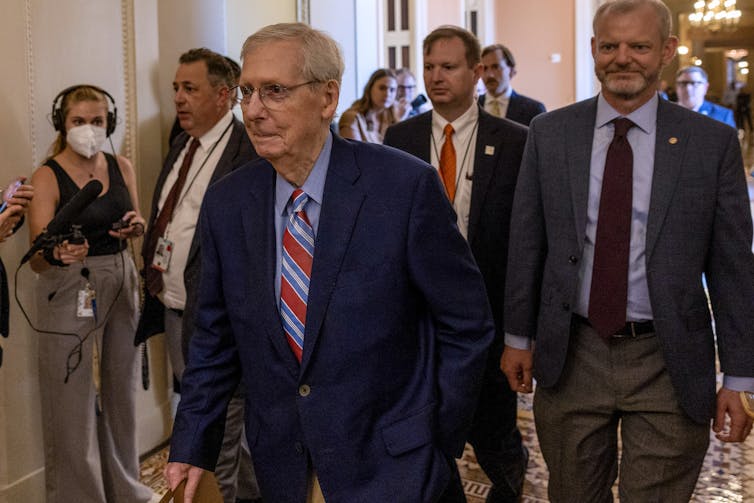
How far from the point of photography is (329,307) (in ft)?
5.58

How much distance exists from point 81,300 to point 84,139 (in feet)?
1.99

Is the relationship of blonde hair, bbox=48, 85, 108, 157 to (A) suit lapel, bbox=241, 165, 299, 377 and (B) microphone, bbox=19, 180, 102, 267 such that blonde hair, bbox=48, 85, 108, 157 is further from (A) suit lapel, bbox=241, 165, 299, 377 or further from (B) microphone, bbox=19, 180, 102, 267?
(A) suit lapel, bbox=241, 165, 299, 377

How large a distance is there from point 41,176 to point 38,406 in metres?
0.93

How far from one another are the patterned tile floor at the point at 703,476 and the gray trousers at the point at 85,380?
45 centimetres

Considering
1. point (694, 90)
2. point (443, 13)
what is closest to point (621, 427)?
point (694, 90)

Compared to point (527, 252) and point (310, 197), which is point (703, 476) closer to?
point (527, 252)

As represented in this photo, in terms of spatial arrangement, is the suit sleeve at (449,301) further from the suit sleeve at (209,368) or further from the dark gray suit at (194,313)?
the dark gray suit at (194,313)

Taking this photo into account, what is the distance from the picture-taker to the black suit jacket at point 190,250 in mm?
3146

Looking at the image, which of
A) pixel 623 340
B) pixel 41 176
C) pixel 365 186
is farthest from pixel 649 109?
pixel 41 176

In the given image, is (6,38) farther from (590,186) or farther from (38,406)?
(590,186)

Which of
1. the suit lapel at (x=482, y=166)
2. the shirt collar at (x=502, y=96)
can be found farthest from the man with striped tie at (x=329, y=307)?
the shirt collar at (x=502, y=96)

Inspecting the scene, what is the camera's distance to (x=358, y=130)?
19.2ft

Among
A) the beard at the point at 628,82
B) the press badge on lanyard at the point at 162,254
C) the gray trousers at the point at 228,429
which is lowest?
the gray trousers at the point at 228,429

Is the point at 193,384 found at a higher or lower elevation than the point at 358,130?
lower
